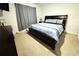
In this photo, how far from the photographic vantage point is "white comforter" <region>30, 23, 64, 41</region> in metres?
1.52

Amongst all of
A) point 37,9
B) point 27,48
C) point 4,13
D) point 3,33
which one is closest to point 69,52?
point 27,48

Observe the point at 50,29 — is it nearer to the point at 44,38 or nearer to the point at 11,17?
the point at 44,38

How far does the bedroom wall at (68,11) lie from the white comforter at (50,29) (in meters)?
0.16

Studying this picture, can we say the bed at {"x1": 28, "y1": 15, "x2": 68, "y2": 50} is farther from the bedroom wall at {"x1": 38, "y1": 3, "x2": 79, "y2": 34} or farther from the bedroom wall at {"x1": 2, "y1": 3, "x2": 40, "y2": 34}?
the bedroom wall at {"x1": 2, "y1": 3, "x2": 40, "y2": 34}

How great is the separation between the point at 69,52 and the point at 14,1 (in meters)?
1.19

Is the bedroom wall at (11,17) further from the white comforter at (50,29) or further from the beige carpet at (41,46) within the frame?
the white comforter at (50,29)

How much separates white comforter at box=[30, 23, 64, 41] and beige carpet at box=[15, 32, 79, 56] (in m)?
0.12

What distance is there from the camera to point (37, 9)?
164 centimetres

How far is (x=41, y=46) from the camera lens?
5.19 feet

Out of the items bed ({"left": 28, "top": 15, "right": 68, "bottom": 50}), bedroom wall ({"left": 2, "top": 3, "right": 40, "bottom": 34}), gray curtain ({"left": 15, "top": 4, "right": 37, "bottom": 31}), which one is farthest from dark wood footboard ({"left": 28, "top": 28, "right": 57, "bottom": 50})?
bedroom wall ({"left": 2, "top": 3, "right": 40, "bottom": 34})

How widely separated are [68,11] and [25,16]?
719 millimetres

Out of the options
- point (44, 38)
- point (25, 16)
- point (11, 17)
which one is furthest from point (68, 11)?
point (11, 17)

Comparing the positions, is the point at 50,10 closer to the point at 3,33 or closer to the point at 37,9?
the point at 37,9

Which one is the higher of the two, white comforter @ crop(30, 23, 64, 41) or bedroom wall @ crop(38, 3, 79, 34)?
bedroom wall @ crop(38, 3, 79, 34)
